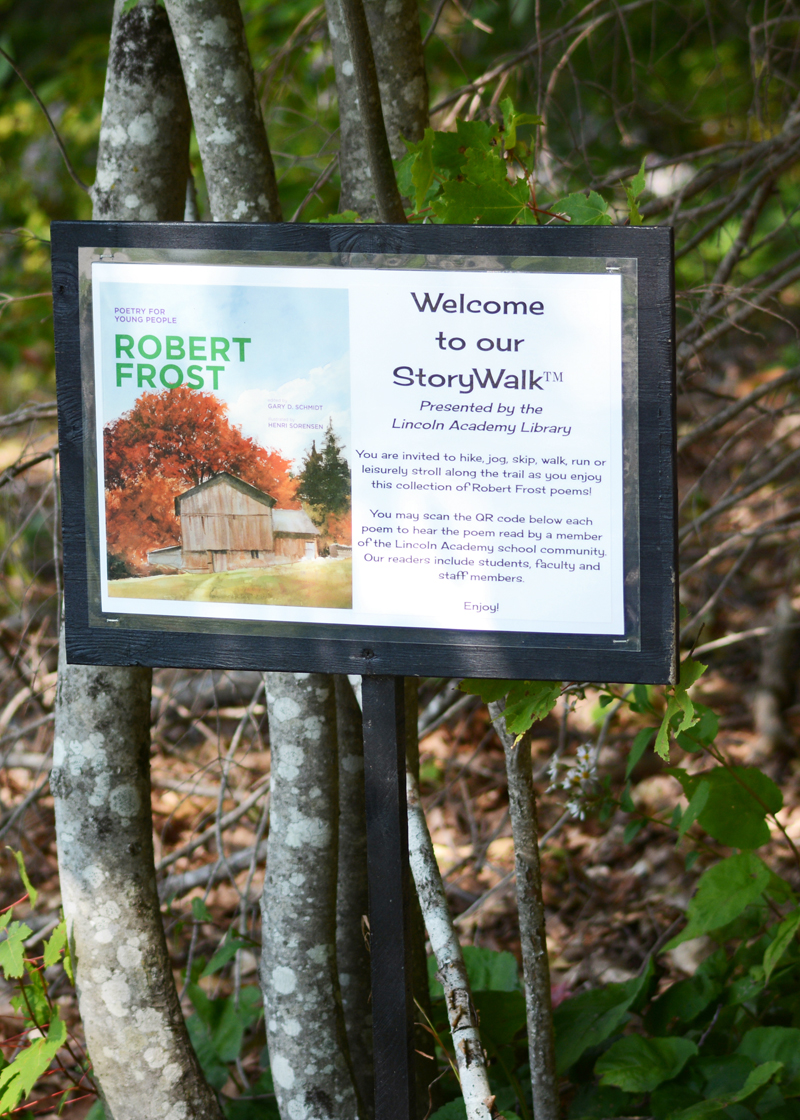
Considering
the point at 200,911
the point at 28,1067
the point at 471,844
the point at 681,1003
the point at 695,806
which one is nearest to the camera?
the point at 28,1067

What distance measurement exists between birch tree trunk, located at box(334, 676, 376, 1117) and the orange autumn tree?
26.6 inches

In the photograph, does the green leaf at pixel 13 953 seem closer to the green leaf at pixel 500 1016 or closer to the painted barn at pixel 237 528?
the painted barn at pixel 237 528

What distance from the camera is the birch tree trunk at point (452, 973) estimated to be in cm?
148

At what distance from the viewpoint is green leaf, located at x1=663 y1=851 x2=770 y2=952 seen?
193 centimetres

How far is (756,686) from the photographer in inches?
172

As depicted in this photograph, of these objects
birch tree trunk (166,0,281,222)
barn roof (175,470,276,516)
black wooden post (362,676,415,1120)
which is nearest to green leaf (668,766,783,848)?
black wooden post (362,676,415,1120)

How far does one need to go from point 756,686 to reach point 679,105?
3.76 m

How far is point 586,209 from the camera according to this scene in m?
1.47

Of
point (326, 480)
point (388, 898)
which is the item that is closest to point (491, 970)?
point (388, 898)

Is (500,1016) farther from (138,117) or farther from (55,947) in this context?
(138,117)

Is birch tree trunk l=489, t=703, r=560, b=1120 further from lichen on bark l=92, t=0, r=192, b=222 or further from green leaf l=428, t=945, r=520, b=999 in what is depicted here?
lichen on bark l=92, t=0, r=192, b=222

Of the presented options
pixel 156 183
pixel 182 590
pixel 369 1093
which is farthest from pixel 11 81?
pixel 369 1093

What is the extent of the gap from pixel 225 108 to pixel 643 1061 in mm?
1951

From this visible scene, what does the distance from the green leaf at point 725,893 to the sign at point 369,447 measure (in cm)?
84
